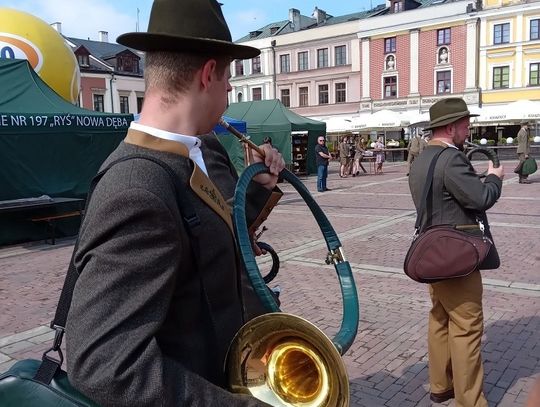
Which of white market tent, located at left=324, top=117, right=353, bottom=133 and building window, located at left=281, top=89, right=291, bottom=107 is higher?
building window, located at left=281, top=89, right=291, bottom=107

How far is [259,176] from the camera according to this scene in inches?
74.9

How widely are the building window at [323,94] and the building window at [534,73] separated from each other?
18.0 metres

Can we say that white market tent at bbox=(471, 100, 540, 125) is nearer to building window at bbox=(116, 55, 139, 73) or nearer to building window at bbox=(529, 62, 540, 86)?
building window at bbox=(529, 62, 540, 86)

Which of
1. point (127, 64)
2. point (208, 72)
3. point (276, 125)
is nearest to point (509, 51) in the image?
point (276, 125)

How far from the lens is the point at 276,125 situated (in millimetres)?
21281

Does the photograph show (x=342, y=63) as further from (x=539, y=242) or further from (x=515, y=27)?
(x=539, y=242)

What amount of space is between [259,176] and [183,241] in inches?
28.1

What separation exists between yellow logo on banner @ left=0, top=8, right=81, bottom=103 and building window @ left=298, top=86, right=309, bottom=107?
42251 millimetres

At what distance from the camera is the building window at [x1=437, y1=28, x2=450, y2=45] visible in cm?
4347

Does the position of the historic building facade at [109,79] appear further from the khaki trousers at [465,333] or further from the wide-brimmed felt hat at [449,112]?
the khaki trousers at [465,333]

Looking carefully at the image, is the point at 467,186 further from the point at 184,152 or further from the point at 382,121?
the point at 382,121

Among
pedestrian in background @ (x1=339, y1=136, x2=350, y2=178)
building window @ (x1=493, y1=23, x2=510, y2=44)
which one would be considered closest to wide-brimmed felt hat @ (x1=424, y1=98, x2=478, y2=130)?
pedestrian in background @ (x1=339, y1=136, x2=350, y2=178)

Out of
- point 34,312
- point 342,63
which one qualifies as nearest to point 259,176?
point 34,312

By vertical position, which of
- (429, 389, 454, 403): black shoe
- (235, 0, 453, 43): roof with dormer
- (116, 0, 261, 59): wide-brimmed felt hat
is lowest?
(429, 389, 454, 403): black shoe
